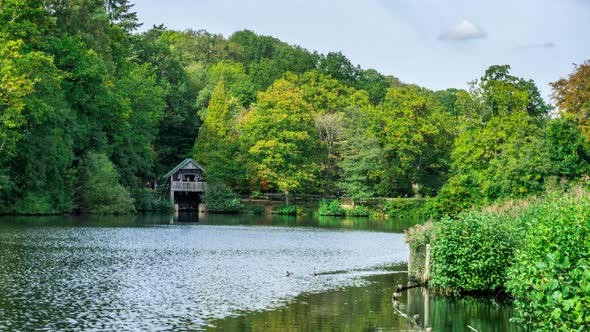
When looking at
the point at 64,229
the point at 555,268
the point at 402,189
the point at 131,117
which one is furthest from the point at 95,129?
the point at 555,268

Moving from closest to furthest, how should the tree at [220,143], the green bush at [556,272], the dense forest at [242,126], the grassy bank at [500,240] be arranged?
1. the green bush at [556,272]
2. the grassy bank at [500,240]
3. the dense forest at [242,126]
4. the tree at [220,143]

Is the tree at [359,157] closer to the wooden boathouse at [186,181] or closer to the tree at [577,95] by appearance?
the wooden boathouse at [186,181]

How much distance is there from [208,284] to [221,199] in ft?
194

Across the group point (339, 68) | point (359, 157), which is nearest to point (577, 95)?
point (359, 157)

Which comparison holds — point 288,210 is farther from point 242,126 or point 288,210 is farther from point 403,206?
point 403,206

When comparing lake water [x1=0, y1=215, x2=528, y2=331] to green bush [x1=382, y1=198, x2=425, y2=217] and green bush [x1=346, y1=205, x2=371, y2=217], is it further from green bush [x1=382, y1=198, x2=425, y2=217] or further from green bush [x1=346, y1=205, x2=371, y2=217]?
green bush [x1=346, y1=205, x2=371, y2=217]

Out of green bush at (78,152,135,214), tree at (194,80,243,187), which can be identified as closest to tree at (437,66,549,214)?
tree at (194,80,243,187)

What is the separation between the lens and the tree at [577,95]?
52.9 meters

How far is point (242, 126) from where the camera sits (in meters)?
94.2

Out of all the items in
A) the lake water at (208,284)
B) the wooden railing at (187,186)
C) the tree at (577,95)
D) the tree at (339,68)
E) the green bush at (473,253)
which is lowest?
the lake water at (208,284)

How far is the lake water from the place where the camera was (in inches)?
923

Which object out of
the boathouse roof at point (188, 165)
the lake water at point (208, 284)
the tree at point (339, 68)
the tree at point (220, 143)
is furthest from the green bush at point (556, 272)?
the tree at point (339, 68)

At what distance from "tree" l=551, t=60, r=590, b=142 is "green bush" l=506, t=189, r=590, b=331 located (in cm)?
2465

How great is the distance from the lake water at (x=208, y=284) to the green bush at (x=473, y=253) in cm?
77
